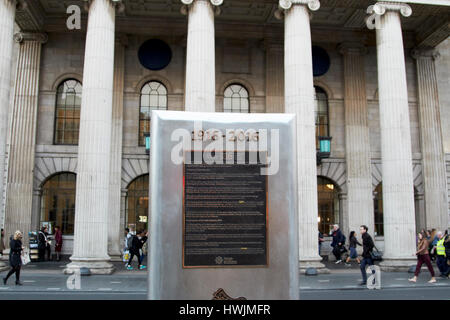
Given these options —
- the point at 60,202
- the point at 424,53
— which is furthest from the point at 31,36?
the point at 424,53

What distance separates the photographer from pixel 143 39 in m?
25.7

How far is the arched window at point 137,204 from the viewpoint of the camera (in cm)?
2445

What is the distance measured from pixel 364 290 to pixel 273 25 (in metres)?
16.1

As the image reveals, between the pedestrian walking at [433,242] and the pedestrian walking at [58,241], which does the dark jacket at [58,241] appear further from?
the pedestrian walking at [433,242]

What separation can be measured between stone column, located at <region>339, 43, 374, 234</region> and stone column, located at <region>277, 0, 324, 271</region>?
7.08m

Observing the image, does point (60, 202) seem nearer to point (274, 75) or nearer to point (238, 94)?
point (238, 94)

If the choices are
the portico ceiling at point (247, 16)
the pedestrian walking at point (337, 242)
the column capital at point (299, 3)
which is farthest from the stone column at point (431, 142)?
the column capital at point (299, 3)

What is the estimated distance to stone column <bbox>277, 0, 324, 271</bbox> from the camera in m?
18.5

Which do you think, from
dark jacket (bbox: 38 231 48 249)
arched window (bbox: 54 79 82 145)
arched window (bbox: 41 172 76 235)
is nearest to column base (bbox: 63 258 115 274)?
dark jacket (bbox: 38 231 48 249)

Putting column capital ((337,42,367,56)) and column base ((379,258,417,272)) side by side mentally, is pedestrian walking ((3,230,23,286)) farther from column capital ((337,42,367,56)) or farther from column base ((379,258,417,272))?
column capital ((337,42,367,56))

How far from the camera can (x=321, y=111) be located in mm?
26562

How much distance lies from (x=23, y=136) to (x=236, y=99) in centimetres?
1156
